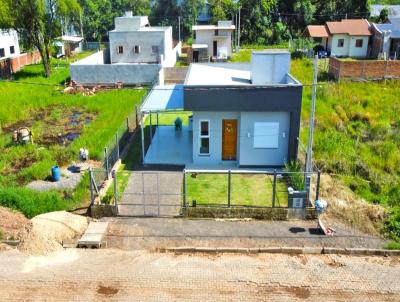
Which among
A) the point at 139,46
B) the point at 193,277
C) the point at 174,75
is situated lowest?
the point at 193,277

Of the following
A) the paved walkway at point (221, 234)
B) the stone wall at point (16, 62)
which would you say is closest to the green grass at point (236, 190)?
the paved walkway at point (221, 234)

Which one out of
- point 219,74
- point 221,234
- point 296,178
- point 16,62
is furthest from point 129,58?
point 221,234

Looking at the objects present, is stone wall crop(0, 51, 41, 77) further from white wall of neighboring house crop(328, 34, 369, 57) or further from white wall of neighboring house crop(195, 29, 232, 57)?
white wall of neighboring house crop(328, 34, 369, 57)

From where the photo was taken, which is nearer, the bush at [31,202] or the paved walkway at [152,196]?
the bush at [31,202]

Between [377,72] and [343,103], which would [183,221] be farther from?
[377,72]

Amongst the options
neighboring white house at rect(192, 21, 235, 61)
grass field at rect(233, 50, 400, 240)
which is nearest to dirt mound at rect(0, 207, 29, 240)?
grass field at rect(233, 50, 400, 240)

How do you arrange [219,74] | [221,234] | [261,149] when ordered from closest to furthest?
[221,234] → [261,149] → [219,74]

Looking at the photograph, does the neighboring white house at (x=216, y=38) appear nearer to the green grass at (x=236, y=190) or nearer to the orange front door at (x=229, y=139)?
the orange front door at (x=229, y=139)

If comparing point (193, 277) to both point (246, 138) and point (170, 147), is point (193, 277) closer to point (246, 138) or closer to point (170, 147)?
point (246, 138)
